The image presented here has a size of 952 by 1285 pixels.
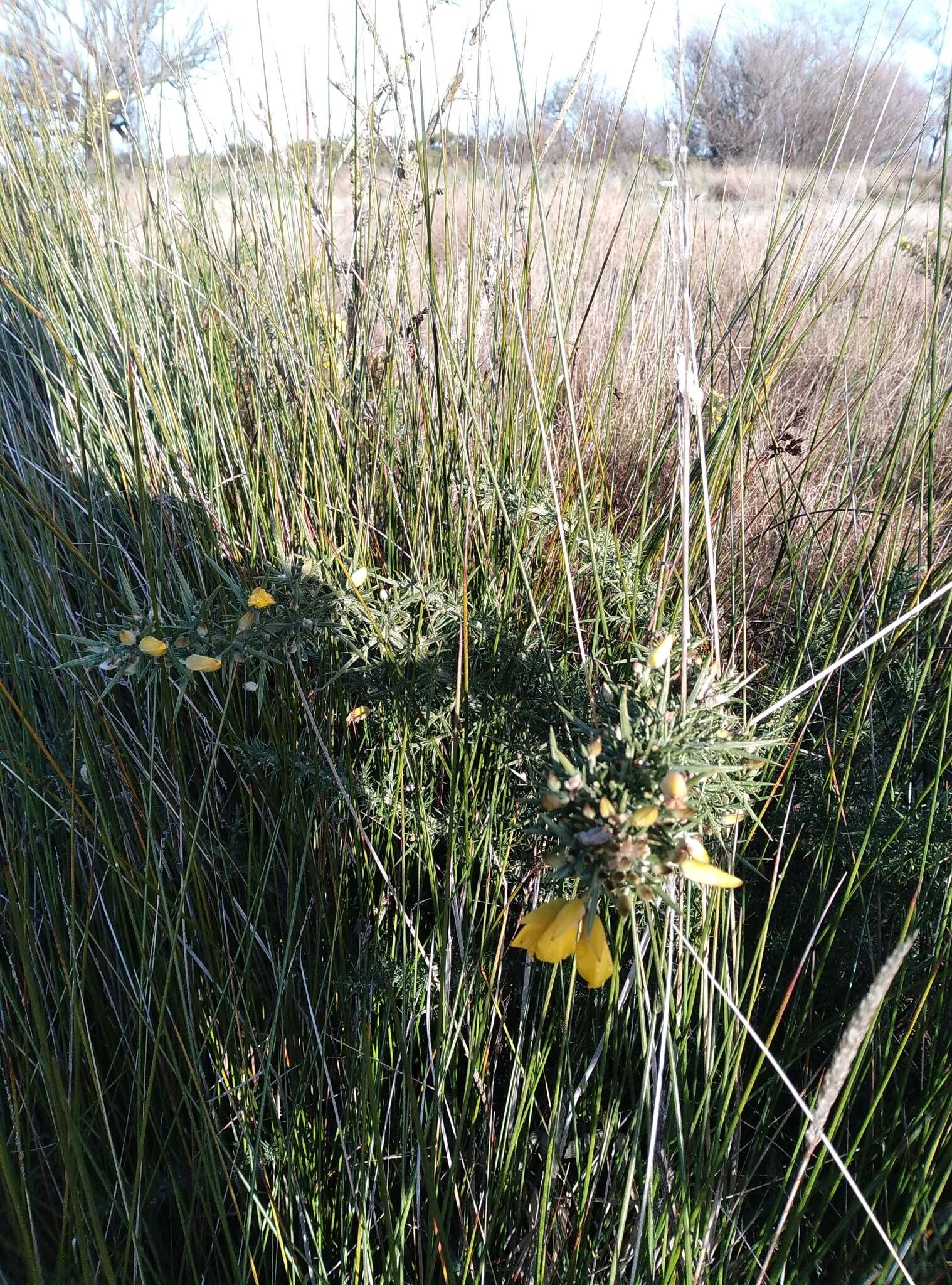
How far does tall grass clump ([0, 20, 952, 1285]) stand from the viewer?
28.3 inches

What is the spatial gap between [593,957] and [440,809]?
517 mm

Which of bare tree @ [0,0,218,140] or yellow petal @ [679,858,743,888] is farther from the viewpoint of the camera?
bare tree @ [0,0,218,140]

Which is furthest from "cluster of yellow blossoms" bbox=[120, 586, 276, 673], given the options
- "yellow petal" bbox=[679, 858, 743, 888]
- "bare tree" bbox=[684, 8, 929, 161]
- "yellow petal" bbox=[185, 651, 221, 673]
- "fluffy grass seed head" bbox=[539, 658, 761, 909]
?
"bare tree" bbox=[684, 8, 929, 161]

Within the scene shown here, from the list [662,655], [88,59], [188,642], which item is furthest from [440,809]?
[88,59]

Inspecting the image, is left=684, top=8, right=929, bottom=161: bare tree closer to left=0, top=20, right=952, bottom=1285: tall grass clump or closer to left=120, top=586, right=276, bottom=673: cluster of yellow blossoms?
left=0, top=20, right=952, bottom=1285: tall grass clump

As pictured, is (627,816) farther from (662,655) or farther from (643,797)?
(662,655)

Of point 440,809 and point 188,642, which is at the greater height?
point 188,642

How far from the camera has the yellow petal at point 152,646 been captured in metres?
0.68

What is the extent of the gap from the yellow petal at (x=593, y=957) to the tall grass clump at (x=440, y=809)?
0.04 meters

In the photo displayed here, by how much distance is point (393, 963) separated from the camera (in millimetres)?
879

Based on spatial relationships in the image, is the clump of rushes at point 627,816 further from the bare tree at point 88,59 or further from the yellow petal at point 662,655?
the bare tree at point 88,59

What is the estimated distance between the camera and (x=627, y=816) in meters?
0.46

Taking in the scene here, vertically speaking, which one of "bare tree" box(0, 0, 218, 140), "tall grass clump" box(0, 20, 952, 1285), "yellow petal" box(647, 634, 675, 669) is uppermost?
"bare tree" box(0, 0, 218, 140)

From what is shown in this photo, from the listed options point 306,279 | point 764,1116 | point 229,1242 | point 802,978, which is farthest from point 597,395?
point 229,1242
